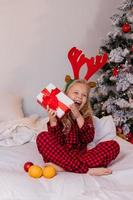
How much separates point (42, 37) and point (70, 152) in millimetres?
1267

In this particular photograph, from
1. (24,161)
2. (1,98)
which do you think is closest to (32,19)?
(1,98)

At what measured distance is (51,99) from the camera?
174 cm

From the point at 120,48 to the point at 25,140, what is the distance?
3.24 feet

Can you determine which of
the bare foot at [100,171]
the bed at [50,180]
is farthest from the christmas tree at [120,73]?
the bare foot at [100,171]

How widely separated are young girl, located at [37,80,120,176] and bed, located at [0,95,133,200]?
0.07 m

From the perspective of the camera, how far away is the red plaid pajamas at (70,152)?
5.49 ft

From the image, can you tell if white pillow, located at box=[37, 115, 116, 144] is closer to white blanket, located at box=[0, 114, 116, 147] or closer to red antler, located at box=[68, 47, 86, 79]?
white blanket, located at box=[0, 114, 116, 147]

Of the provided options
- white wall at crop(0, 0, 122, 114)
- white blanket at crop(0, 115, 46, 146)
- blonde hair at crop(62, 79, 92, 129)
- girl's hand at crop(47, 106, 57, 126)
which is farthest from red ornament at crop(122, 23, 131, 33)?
girl's hand at crop(47, 106, 57, 126)

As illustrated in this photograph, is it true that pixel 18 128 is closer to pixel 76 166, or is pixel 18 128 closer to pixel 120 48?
pixel 76 166

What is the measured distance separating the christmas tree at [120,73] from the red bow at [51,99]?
2.83 feet

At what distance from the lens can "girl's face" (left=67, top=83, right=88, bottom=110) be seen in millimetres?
1816

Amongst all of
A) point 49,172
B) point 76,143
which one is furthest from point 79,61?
point 49,172

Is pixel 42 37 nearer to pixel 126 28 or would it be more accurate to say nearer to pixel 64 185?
pixel 126 28

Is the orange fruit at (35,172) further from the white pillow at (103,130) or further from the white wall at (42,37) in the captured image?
Answer: the white wall at (42,37)
